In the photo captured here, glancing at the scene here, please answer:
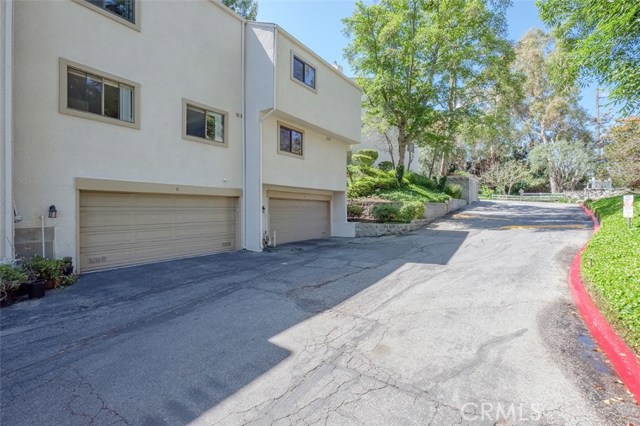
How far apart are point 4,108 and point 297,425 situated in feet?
26.1

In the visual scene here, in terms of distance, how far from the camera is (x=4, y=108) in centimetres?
620

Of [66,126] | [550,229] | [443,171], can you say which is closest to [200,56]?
[66,126]

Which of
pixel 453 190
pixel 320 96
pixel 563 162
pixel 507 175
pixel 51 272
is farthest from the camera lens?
pixel 507 175

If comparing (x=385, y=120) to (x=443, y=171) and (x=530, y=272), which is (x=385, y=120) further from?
(x=530, y=272)

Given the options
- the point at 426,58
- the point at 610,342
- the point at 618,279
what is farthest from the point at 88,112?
the point at 426,58

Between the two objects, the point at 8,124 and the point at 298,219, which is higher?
the point at 8,124

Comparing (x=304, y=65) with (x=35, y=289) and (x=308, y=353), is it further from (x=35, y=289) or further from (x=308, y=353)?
(x=308, y=353)

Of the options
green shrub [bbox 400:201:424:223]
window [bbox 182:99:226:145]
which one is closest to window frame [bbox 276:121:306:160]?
window [bbox 182:99:226:145]

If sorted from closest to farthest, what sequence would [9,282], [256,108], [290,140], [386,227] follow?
[9,282], [256,108], [290,140], [386,227]

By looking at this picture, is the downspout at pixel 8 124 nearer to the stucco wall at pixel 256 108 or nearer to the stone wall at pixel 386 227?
the stucco wall at pixel 256 108

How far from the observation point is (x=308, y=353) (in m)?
4.00

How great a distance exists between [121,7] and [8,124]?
4.37 m

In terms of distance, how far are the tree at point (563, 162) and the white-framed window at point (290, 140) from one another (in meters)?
33.9

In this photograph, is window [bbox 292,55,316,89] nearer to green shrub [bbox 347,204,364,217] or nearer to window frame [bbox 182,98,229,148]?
window frame [bbox 182,98,229,148]
